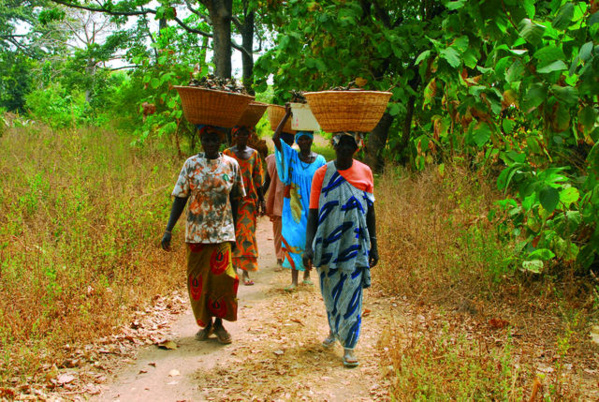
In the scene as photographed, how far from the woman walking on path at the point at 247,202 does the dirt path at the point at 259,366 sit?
0.74 meters

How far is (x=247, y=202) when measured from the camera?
257 inches

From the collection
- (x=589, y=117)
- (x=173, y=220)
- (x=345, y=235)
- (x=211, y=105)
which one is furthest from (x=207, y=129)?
(x=589, y=117)

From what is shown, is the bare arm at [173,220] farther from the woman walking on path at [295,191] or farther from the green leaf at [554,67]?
the green leaf at [554,67]

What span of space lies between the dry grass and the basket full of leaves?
240 cm

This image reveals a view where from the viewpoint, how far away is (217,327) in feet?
16.1

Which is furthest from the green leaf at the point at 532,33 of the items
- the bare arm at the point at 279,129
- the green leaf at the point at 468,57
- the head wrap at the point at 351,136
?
the bare arm at the point at 279,129

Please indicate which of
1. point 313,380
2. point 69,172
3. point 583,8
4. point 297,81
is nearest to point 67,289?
point 313,380

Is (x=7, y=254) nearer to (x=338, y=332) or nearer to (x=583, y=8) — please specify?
(x=338, y=332)

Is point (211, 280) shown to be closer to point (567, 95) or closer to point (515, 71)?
point (515, 71)

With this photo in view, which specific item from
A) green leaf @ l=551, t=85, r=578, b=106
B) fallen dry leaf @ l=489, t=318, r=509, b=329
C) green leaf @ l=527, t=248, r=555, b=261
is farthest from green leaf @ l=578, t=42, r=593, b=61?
fallen dry leaf @ l=489, t=318, r=509, b=329

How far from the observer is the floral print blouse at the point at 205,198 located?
4609 mm

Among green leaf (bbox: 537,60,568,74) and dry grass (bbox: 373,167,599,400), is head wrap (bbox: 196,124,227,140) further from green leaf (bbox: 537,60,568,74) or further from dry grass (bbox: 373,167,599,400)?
green leaf (bbox: 537,60,568,74)

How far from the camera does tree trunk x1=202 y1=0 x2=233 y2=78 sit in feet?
39.1

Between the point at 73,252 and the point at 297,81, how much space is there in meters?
5.76
